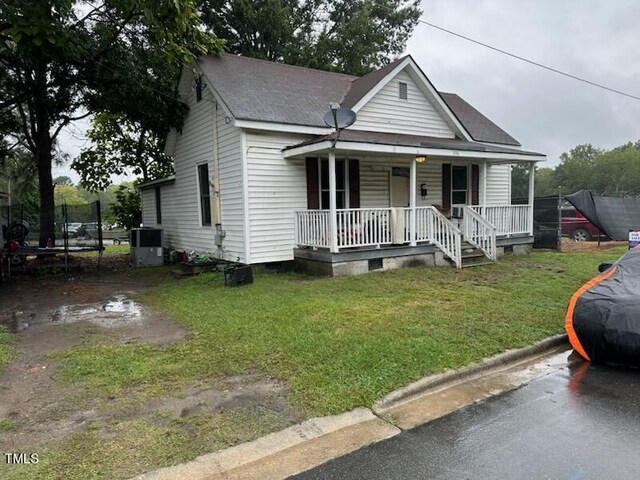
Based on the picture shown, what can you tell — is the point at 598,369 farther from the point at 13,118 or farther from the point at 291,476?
the point at 13,118

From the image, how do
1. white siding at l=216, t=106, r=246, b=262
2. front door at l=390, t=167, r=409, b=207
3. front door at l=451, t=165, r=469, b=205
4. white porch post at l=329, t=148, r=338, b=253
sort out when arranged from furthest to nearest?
front door at l=451, t=165, r=469, b=205 → front door at l=390, t=167, r=409, b=207 → white siding at l=216, t=106, r=246, b=262 → white porch post at l=329, t=148, r=338, b=253

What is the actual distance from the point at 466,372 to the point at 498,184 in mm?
11694

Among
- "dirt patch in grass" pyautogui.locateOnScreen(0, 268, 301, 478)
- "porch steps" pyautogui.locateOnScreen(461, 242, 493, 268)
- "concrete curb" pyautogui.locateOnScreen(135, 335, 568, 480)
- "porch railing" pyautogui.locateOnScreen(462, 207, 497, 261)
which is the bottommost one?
"concrete curb" pyautogui.locateOnScreen(135, 335, 568, 480)

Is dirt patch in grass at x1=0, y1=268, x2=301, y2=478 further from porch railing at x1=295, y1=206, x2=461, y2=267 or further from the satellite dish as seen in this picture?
the satellite dish

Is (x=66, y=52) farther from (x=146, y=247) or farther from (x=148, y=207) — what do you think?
(x=148, y=207)

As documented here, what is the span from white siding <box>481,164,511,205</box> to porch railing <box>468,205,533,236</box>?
1.45m

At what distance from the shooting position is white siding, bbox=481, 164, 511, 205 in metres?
14.3

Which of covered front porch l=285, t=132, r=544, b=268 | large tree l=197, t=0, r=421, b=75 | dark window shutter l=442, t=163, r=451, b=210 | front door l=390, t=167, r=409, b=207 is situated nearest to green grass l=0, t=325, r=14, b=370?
covered front porch l=285, t=132, r=544, b=268

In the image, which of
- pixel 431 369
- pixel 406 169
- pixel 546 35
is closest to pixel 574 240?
pixel 546 35

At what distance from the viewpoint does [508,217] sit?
495 inches

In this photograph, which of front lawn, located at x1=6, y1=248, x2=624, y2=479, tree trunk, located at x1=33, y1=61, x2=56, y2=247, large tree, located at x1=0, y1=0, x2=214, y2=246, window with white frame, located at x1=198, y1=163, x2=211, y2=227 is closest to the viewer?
front lawn, located at x1=6, y1=248, x2=624, y2=479

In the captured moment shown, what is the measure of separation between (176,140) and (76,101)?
12.8 ft

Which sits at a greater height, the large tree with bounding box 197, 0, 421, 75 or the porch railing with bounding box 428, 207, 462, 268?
the large tree with bounding box 197, 0, 421, 75

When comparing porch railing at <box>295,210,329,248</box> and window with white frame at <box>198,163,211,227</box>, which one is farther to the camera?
window with white frame at <box>198,163,211,227</box>
